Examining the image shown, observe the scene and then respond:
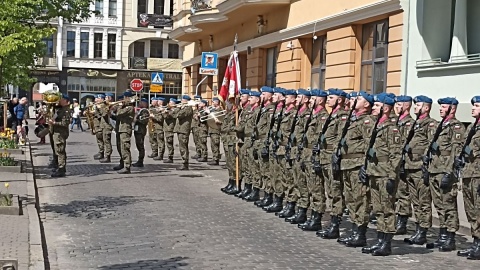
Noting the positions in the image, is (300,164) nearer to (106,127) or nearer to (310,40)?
(106,127)

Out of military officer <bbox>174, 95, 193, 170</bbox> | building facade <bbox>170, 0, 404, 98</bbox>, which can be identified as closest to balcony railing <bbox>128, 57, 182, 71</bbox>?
building facade <bbox>170, 0, 404, 98</bbox>

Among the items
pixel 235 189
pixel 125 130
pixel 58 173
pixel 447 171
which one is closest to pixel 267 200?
pixel 235 189

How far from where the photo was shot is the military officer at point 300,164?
10812mm

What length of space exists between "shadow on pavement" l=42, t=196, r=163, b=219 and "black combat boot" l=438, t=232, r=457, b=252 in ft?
16.6

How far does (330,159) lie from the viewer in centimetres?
986

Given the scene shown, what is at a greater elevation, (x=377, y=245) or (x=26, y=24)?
(x=26, y=24)

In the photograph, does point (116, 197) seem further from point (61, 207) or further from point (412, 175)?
point (412, 175)

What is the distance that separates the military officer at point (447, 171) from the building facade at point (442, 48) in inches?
239

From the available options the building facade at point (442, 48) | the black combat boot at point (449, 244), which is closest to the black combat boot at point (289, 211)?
the black combat boot at point (449, 244)

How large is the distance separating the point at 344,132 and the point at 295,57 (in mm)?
14161

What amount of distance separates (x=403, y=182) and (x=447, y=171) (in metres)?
1.12

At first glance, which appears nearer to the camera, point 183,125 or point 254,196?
point 254,196

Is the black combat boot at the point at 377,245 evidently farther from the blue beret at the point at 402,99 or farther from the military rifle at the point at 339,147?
the blue beret at the point at 402,99

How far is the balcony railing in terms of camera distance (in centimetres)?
5790
